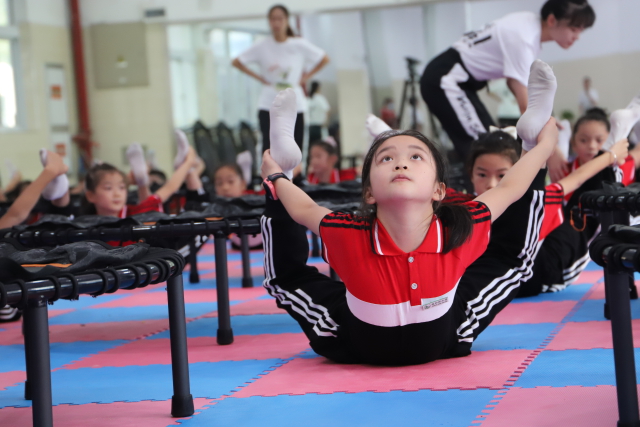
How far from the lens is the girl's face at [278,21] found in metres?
5.33

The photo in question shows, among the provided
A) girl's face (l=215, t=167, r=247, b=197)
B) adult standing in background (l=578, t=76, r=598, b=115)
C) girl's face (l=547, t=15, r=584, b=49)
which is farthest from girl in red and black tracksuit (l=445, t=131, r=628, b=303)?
adult standing in background (l=578, t=76, r=598, b=115)

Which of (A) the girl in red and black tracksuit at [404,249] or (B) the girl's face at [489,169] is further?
(B) the girl's face at [489,169]

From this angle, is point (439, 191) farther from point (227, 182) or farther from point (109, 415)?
point (227, 182)

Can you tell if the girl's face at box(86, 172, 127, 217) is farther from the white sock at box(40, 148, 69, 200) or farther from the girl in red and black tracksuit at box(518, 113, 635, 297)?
the girl in red and black tracksuit at box(518, 113, 635, 297)

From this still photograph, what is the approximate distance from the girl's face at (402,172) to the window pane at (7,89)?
8338 mm

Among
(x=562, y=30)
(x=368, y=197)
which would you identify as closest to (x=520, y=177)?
(x=368, y=197)

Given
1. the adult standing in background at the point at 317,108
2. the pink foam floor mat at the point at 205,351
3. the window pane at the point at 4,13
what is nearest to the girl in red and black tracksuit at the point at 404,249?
the pink foam floor mat at the point at 205,351

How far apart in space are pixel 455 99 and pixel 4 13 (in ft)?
23.9

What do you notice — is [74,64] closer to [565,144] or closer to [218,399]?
[565,144]

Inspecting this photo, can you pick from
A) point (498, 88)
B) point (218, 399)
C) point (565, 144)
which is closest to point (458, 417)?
point (218, 399)

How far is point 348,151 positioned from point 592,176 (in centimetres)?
784

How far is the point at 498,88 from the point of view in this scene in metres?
7.68

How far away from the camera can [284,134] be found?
2049mm

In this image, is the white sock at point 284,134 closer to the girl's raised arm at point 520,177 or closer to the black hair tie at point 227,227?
the black hair tie at point 227,227
